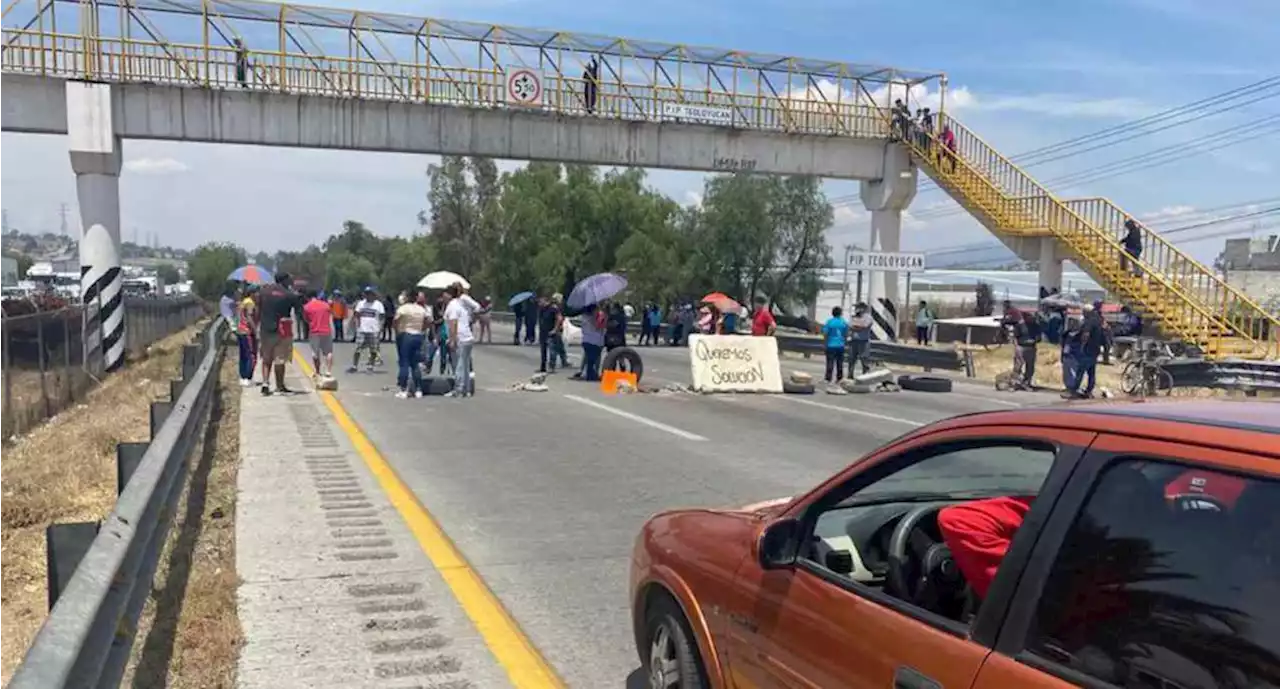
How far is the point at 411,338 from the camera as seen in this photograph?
15.3 m

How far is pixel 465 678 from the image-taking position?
14.3 feet

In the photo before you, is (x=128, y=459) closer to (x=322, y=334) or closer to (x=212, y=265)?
(x=322, y=334)

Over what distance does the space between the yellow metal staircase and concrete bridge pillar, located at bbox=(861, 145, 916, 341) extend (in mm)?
587

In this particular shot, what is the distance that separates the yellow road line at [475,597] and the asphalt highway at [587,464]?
2.9 inches

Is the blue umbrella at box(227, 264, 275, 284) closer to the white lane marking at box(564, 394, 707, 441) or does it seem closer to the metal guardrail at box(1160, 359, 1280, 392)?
the white lane marking at box(564, 394, 707, 441)

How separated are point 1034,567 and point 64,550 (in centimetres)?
323

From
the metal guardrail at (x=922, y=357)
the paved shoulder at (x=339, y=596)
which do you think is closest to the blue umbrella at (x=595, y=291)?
the metal guardrail at (x=922, y=357)

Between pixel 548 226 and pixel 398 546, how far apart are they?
53.1m

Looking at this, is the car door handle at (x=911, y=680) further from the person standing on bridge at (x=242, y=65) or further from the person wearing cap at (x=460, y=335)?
the person standing on bridge at (x=242, y=65)

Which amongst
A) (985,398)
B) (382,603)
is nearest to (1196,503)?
(382,603)

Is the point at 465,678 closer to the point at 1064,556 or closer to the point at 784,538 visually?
the point at 784,538

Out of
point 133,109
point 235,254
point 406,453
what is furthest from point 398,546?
point 235,254

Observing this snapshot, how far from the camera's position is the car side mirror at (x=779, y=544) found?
3.06 m

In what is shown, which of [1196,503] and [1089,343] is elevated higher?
[1196,503]
